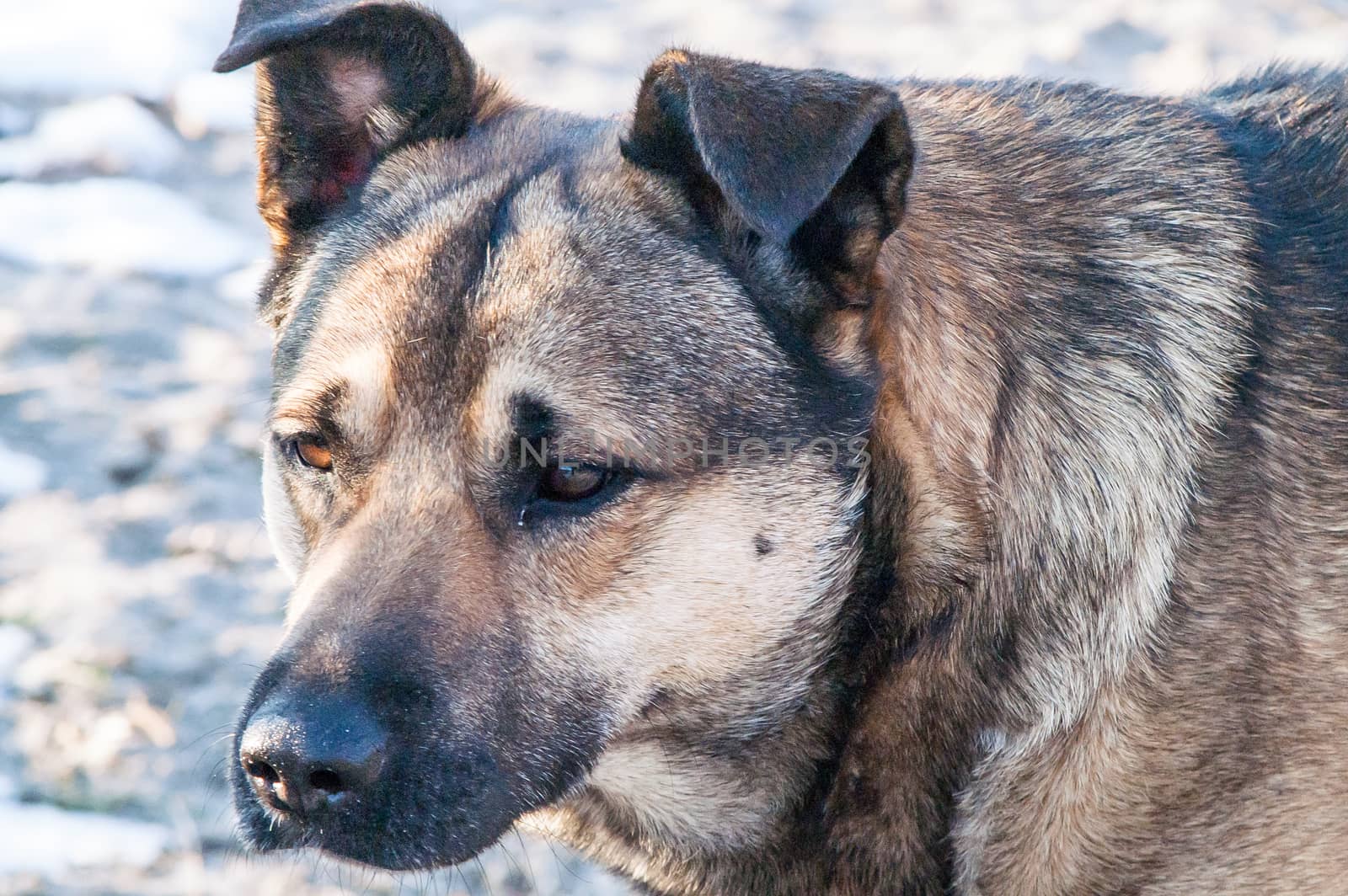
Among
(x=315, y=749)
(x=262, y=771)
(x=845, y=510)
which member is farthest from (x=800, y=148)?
(x=262, y=771)

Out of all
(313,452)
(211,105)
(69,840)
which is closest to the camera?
(313,452)

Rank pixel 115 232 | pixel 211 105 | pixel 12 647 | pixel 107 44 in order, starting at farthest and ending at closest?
pixel 107 44 → pixel 211 105 → pixel 115 232 → pixel 12 647

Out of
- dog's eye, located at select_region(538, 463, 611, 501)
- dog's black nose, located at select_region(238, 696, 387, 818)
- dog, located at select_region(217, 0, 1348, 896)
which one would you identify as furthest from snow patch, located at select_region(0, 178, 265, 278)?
dog's black nose, located at select_region(238, 696, 387, 818)

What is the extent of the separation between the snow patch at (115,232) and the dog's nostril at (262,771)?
4.07 m

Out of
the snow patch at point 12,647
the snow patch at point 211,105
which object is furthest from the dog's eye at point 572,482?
the snow patch at point 211,105

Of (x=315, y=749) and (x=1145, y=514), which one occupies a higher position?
(x=1145, y=514)

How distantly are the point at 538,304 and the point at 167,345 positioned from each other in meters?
3.46

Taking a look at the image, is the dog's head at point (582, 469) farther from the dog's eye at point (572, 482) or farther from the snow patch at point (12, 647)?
the snow patch at point (12, 647)

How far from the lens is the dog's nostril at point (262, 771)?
255 cm

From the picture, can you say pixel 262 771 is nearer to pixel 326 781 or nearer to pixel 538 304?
pixel 326 781

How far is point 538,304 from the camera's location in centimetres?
277

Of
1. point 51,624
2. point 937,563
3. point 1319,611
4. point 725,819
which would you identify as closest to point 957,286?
point 937,563

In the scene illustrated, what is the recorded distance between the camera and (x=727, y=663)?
2.82 m

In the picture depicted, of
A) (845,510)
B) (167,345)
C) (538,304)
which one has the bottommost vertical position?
(167,345)
